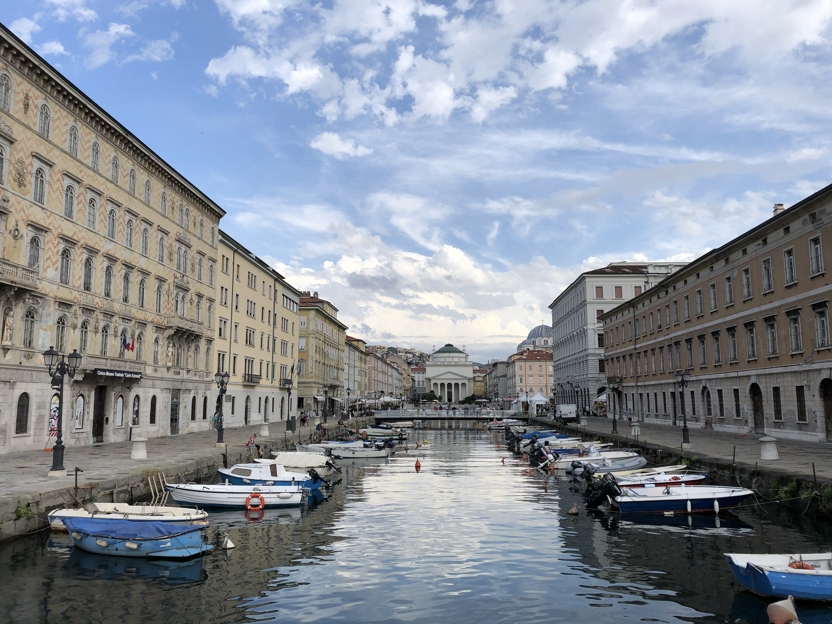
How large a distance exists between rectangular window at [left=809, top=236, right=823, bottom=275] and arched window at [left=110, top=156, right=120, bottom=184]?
40.6 metres

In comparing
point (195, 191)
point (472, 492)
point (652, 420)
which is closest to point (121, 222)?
point (195, 191)

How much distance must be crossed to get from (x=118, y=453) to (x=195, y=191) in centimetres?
2537

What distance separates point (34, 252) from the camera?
104ft

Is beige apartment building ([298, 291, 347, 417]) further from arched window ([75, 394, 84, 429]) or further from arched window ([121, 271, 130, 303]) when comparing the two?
arched window ([75, 394, 84, 429])

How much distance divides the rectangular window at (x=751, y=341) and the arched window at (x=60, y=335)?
41361 mm

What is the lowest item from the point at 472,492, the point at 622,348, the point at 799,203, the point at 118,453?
the point at 472,492

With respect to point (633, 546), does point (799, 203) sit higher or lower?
higher

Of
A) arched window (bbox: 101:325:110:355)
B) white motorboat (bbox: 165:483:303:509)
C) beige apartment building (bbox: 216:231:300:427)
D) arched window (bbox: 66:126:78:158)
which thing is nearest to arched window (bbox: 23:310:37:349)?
arched window (bbox: 101:325:110:355)

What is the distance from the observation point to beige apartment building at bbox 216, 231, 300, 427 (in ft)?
193

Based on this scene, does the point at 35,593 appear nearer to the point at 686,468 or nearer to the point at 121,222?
the point at 686,468

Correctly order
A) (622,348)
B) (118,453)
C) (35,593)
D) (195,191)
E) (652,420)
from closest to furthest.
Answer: (35,593), (118,453), (195,191), (652,420), (622,348)

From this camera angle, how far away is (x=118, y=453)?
31.9 metres

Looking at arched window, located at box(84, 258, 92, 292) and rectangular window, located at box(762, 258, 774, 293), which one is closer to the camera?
arched window, located at box(84, 258, 92, 292)

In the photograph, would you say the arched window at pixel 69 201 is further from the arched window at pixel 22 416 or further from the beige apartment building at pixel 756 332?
the beige apartment building at pixel 756 332
